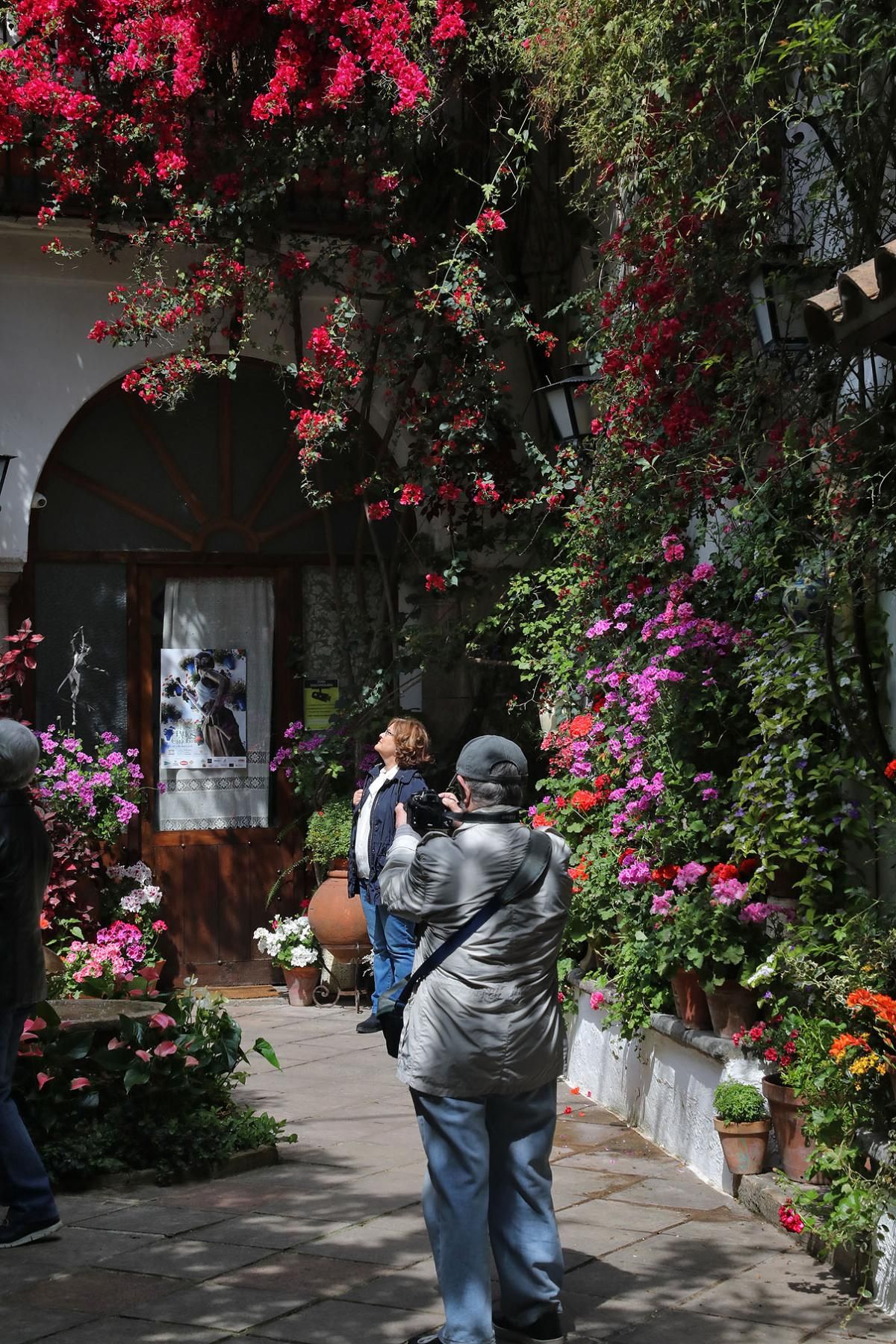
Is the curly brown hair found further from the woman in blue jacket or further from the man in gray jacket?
the man in gray jacket

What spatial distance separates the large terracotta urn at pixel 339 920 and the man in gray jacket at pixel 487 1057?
18.6ft

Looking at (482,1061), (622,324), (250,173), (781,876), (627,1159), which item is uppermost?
(250,173)

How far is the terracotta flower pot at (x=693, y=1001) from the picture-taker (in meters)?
6.50

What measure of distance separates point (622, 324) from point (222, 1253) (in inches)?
182

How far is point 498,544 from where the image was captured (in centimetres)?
1071

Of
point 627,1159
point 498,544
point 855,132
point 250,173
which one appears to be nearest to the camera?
point 855,132

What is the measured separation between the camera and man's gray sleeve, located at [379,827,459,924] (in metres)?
4.26

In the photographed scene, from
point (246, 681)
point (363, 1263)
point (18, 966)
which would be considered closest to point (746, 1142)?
point (363, 1263)

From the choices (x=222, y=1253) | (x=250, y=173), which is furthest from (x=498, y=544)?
(x=222, y=1253)

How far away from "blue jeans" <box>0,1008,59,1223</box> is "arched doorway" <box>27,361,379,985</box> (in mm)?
5510

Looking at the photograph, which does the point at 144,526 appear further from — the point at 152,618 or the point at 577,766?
the point at 577,766

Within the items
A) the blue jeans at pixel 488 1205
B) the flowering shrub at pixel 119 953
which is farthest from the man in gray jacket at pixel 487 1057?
the flowering shrub at pixel 119 953

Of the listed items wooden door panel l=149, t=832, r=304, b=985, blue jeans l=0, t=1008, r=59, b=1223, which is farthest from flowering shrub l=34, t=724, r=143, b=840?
blue jeans l=0, t=1008, r=59, b=1223

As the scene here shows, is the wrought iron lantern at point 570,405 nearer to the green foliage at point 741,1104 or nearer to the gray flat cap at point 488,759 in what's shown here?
the green foliage at point 741,1104
